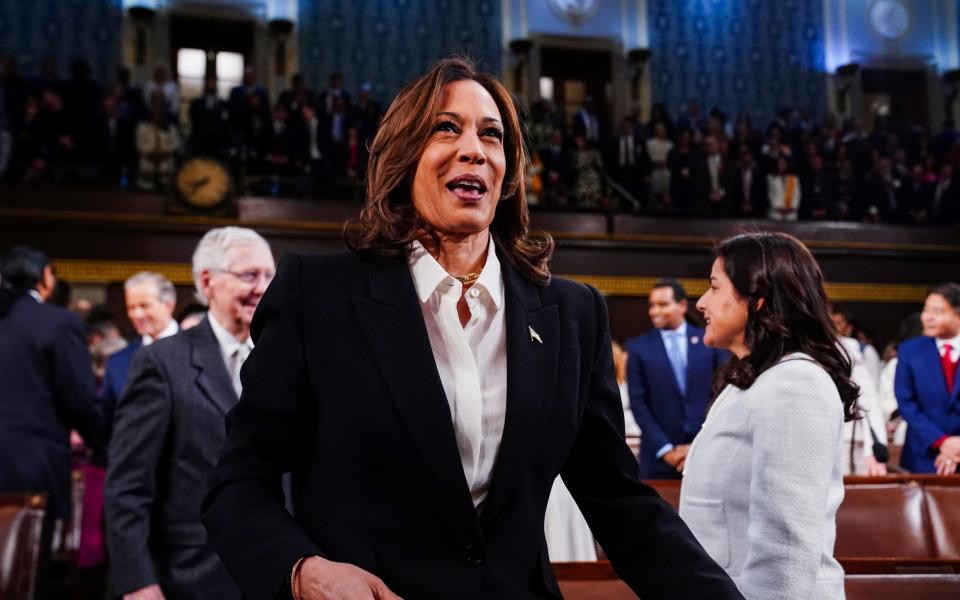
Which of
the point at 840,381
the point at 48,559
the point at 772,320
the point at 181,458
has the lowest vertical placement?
the point at 48,559

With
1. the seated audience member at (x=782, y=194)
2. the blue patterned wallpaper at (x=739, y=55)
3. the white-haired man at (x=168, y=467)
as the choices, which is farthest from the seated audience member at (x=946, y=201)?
the white-haired man at (x=168, y=467)

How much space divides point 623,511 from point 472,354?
0.30 meters

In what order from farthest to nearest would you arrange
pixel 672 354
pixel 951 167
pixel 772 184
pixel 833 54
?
1. pixel 833 54
2. pixel 951 167
3. pixel 772 184
4. pixel 672 354

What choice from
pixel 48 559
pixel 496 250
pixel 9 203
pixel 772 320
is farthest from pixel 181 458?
pixel 9 203

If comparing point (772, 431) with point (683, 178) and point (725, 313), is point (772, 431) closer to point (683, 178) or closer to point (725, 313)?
point (725, 313)

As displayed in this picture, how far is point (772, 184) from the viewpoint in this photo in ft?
38.5

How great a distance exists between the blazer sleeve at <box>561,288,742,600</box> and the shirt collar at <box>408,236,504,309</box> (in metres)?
0.16

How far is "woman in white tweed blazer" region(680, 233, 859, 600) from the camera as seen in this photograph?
1762 millimetres

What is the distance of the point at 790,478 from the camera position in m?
1.78

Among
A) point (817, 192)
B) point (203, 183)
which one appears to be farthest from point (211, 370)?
A: point (817, 192)

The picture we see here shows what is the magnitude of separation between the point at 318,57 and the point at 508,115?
12.6 meters

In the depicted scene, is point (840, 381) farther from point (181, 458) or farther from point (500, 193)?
point (181, 458)

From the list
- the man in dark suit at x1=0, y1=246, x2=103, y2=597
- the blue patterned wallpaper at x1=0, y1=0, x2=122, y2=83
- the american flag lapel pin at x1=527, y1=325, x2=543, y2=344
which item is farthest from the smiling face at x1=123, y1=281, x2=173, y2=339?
the blue patterned wallpaper at x1=0, y1=0, x2=122, y2=83

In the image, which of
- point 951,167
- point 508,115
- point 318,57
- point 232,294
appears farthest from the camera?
point 318,57
